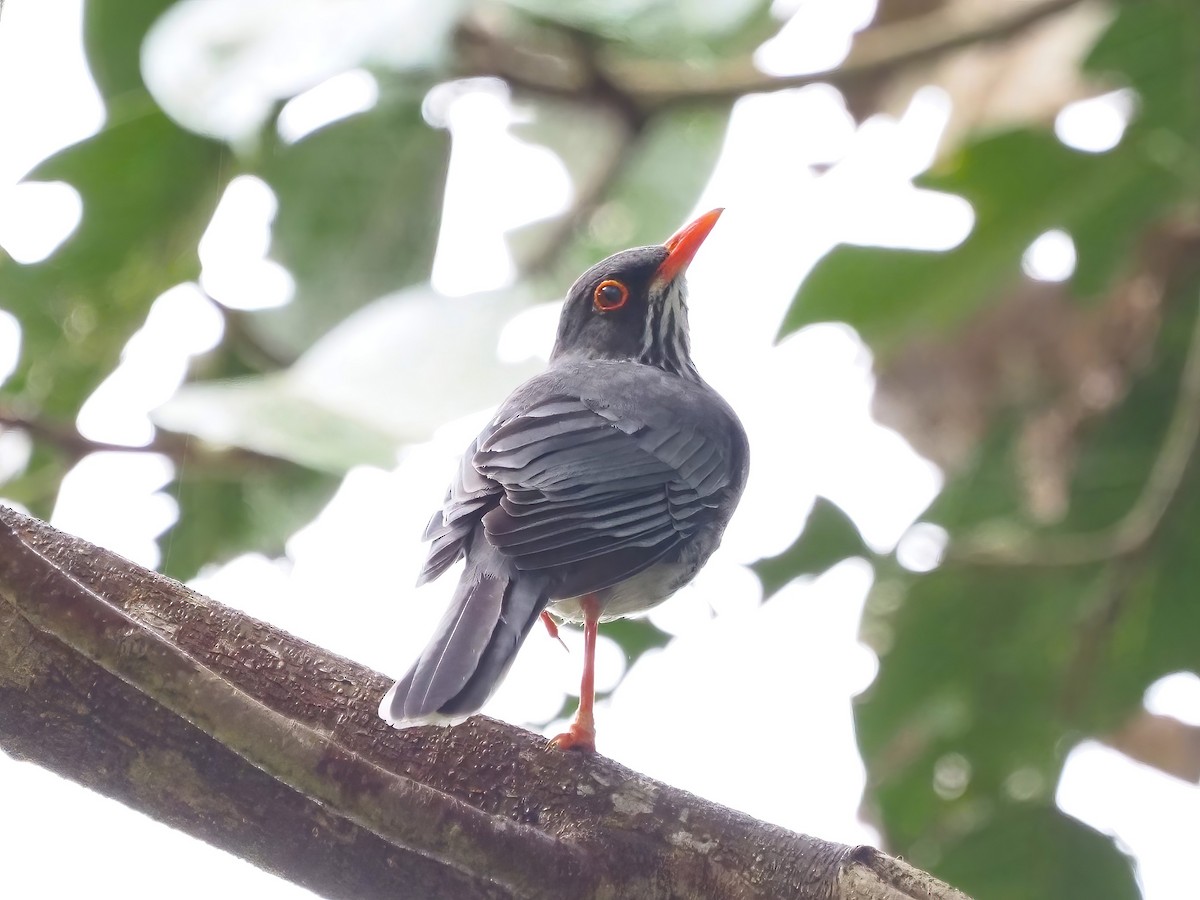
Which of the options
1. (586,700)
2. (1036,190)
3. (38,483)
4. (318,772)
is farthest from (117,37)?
(318,772)

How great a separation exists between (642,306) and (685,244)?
0.26 metres

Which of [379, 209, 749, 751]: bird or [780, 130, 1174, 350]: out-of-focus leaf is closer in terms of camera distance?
[379, 209, 749, 751]: bird

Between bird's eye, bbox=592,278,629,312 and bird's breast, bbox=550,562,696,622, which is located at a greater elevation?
bird's eye, bbox=592,278,629,312

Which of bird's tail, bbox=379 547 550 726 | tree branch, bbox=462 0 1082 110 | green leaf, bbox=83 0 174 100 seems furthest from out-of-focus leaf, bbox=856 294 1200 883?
green leaf, bbox=83 0 174 100

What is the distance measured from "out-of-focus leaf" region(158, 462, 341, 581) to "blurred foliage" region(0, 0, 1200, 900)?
Answer: 1 cm

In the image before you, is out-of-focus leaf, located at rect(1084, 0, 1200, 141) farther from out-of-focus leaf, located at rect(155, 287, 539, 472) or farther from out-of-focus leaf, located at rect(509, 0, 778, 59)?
out-of-focus leaf, located at rect(155, 287, 539, 472)

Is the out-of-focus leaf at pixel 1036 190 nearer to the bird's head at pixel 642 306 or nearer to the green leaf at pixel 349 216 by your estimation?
the bird's head at pixel 642 306

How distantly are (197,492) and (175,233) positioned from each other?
101cm

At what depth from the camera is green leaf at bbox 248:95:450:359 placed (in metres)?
5.14

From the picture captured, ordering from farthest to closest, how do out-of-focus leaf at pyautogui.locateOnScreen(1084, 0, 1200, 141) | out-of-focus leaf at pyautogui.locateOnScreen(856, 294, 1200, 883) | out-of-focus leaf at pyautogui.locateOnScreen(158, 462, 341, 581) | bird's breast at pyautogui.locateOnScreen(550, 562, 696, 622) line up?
out-of-focus leaf at pyautogui.locateOnScreen(856, 294, 1200, 883) → out-of-focus leaf at pyautogui.locateOnScreen(1084, 0, 1200, 141) → out-of-focus leaf at pyautogui.locateOnScreen(158, 462, 341, 581) → bird's breast at pyautogui.locateOnScreen(550, 562, 696, 622)

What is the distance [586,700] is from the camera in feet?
10.4

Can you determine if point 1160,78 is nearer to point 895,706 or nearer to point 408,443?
point 895,706

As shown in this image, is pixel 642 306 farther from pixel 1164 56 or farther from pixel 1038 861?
pixel 1038 861

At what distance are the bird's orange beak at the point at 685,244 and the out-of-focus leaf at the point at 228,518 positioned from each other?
1.49m
